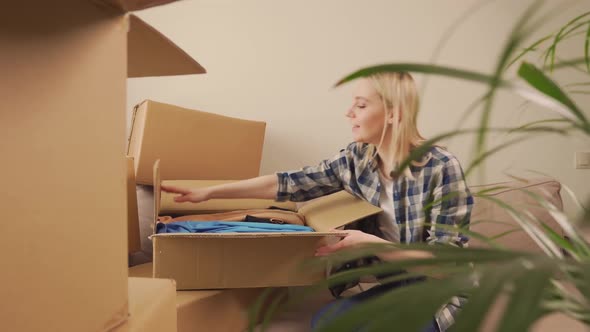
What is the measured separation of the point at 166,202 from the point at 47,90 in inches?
35.5

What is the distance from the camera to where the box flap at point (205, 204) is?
4.35 ft

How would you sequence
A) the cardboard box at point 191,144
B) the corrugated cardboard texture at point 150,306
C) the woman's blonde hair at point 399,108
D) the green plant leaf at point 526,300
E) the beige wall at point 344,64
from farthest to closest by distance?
the beige wall at point 344,64 < the cardboard box at point 191,144 < the woman's blonde hair at point 399,108 < the corrugated cardboard texture at point 150,306 < the green plant leaf at point 526,300

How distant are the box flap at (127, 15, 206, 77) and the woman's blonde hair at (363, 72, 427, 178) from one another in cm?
70

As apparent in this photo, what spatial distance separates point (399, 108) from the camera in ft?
4.18

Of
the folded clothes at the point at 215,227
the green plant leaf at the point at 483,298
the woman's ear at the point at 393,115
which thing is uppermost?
the woman's ear at the point at 393,115

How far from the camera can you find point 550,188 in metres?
1.73

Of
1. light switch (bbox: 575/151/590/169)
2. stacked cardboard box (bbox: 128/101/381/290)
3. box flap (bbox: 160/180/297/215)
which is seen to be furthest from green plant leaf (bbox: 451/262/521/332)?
light switch (bbox: 575/151/590/169)

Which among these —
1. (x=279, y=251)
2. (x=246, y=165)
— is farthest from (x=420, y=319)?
(x=246, y=165)

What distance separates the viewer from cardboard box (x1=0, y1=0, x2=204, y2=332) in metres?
0.41

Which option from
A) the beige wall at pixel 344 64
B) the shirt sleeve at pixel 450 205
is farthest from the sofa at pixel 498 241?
the beige wall at pixel 344 64

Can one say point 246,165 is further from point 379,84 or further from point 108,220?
point 108,220

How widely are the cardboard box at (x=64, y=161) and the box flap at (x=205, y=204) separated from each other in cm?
78

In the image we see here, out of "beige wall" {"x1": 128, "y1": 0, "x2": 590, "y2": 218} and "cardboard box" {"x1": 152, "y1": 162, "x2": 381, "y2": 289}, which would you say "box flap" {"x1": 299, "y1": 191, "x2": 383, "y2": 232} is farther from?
"beige wall" {"x1": 128, "y1": 0, "x2": 590, "y2": 218}

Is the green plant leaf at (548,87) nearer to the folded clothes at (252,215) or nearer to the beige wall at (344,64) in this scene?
the folded clothes at (252,215)
